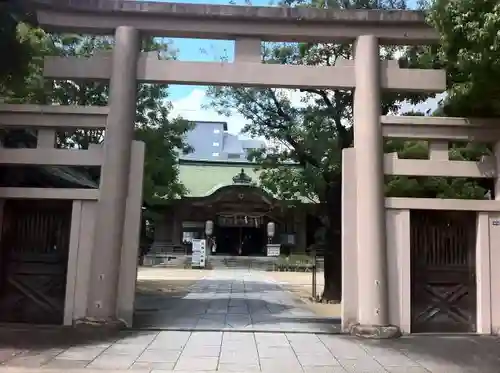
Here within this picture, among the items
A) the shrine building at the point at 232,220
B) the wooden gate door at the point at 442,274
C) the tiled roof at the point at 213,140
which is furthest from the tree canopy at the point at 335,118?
the tiled roof at the point at 213,140

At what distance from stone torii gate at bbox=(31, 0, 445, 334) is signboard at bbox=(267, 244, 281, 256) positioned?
2645 cm

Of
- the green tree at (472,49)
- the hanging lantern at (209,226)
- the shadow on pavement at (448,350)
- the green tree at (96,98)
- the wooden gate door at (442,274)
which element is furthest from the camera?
the hanging lantern at (209,226)

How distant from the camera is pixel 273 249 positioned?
35.3 m

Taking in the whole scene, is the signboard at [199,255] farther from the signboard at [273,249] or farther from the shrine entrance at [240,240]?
the shrine entrance at [240,240]

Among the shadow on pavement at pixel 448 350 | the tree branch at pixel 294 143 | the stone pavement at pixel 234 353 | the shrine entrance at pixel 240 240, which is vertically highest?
the tree branch at pixel 294 143

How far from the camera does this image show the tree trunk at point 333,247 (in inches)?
547

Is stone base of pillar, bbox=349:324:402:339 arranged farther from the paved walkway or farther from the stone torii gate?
the stone torii gate

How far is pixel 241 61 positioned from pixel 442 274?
200 inches

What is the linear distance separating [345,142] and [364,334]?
246 inches

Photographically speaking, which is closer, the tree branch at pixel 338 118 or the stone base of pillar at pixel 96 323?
the stone base of pillar at pixel 96 323

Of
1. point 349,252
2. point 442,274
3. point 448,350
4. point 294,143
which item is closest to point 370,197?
point 349,252

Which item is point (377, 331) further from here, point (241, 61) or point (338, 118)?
point (338, 118)

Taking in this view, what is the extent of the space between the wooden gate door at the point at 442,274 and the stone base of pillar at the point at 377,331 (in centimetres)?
61

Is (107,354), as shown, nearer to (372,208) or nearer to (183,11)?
(372,208)
